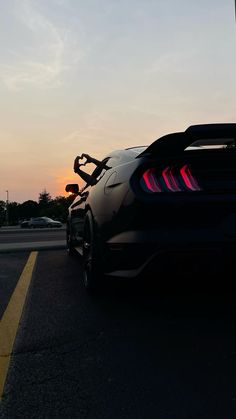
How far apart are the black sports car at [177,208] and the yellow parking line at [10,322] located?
2.86ft

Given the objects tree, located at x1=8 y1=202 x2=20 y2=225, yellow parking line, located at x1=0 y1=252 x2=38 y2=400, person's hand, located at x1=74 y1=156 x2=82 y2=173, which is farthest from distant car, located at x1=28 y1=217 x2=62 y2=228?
tree, located at x1=8 y1=202 x2=20 y2=225

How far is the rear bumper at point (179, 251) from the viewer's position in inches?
128

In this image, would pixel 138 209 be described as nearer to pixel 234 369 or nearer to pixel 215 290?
pixel 234 369

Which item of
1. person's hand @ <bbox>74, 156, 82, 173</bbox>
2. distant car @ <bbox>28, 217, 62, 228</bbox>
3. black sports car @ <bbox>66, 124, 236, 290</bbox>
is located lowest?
distant car @ <bbox>28, 217, 62, 228</bbox>

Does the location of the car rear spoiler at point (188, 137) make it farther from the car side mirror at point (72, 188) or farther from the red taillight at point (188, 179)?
the car side mirror at point (72, 188)

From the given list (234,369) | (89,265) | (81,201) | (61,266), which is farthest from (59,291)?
(234,369)

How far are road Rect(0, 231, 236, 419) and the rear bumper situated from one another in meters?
0.45

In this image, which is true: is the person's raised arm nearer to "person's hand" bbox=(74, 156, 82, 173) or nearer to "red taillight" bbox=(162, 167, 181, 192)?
"person's hand" bbox=(74, 156, 82, 173)

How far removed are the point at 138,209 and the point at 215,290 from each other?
163cm

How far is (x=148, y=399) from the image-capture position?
230cm

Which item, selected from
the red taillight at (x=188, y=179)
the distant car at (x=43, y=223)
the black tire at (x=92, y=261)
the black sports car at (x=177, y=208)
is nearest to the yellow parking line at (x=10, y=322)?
the black tire at (x=92, y=261)

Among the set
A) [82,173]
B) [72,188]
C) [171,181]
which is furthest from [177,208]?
[72,188]

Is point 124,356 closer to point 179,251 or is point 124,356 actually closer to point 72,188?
point 179,251

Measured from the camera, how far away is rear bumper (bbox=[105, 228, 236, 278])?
10.6ft
